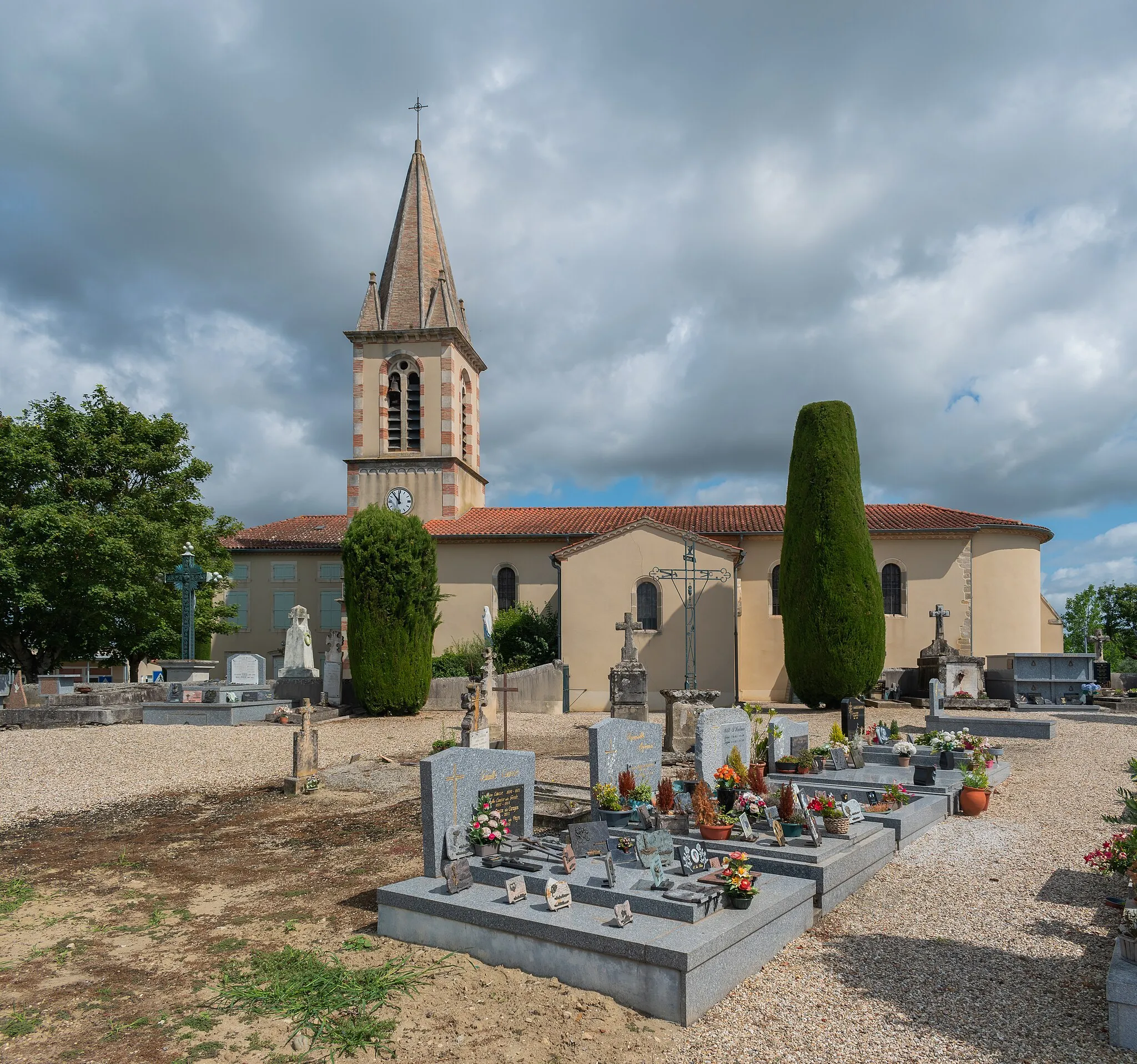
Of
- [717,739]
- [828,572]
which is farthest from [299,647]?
[717,739]

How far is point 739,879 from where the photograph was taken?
602 cm

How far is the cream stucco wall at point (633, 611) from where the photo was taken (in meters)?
26.7

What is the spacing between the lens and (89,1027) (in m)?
5.05

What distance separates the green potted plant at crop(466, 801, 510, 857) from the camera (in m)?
7.16

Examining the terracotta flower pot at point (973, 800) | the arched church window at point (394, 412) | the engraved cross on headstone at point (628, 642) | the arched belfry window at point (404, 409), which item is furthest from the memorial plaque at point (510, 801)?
the arched church window at point (394, 412)

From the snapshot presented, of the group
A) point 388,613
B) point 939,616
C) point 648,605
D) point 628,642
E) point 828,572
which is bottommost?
point 628,642

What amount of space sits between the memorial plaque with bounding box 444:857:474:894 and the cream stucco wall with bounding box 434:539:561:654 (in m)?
23.7

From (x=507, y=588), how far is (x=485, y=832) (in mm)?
23914

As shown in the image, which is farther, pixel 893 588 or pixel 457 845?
pixel 893 588

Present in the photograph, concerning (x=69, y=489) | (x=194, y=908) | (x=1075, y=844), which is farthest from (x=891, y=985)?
(x=69, y=489)

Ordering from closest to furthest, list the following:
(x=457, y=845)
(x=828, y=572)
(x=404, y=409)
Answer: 1. (x=457, y=845)
2. (x=828, y=572)
3. (x=404, y=409)

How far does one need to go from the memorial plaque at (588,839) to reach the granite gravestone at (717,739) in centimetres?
267

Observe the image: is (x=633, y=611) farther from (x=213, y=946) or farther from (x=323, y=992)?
(x=323, y=992)

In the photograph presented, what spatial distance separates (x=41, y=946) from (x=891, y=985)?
20.7 feet
